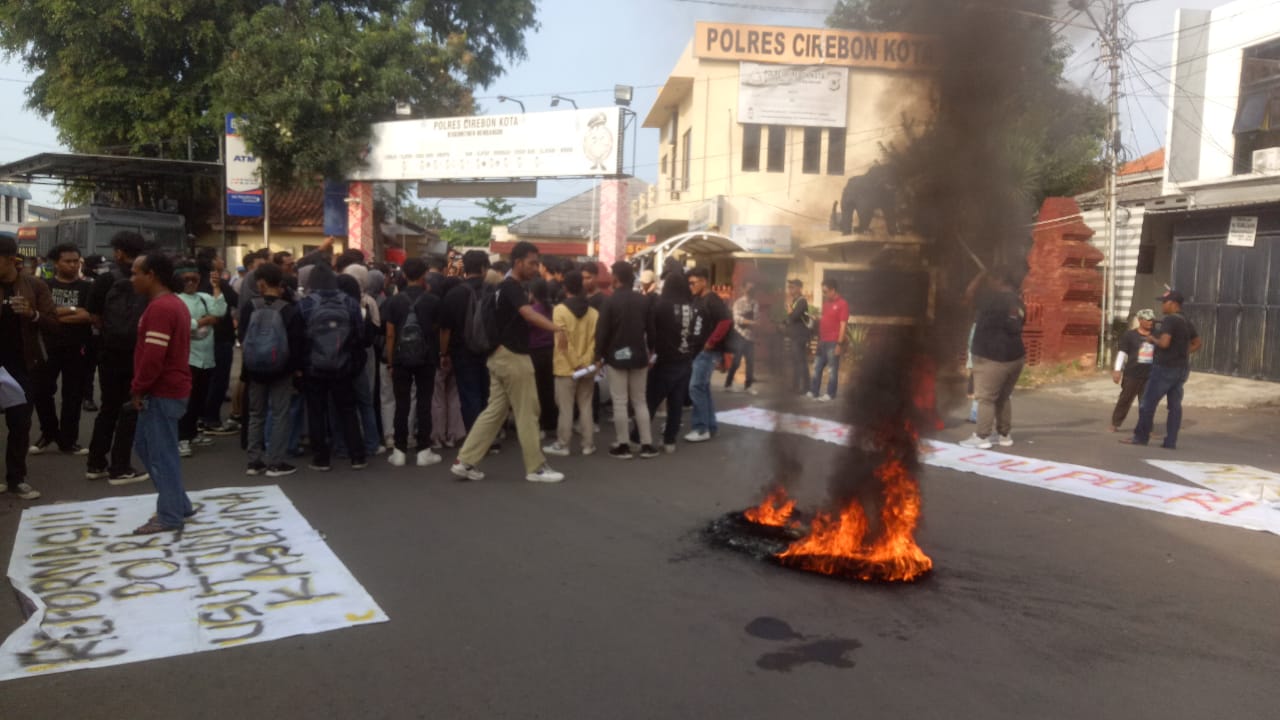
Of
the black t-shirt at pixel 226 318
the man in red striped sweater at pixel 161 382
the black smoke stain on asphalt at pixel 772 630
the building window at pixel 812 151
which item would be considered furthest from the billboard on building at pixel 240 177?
the black smoke stain on asphalt at pixel 772 630

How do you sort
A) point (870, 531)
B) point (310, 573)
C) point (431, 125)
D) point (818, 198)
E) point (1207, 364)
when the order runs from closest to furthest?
point (310, 573)
point (870, 531)
point (818, 198)
point (1207, 364)
point (431, 125)

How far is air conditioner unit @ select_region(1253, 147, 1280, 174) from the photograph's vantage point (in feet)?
50.4

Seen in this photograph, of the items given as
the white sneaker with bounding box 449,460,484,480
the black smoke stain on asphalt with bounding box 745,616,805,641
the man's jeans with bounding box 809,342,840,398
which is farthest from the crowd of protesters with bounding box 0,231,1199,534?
the man's jeans with bounding box 809,342,840,398

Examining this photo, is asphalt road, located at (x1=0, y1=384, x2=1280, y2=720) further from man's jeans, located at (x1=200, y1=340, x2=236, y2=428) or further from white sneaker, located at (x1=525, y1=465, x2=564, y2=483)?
man's jeans, located at (x1=200, y1=340, x2=236, y2=428)

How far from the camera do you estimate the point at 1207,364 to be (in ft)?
52.2

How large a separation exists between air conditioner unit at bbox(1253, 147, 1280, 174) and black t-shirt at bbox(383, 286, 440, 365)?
15.0m

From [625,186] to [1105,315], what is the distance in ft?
33.8

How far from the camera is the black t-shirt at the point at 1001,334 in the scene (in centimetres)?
888

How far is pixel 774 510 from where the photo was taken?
5.99 m

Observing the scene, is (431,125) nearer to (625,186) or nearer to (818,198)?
(625,186)

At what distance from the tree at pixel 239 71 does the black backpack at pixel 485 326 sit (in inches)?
667

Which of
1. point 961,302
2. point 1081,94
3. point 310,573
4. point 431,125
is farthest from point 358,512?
point 431,125

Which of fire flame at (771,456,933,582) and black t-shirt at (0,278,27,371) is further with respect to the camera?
black t-shirt at (0,278,27,371)

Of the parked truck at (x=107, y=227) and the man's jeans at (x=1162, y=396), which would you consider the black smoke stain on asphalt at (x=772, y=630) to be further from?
the parked truck at (x=107, y=227)
